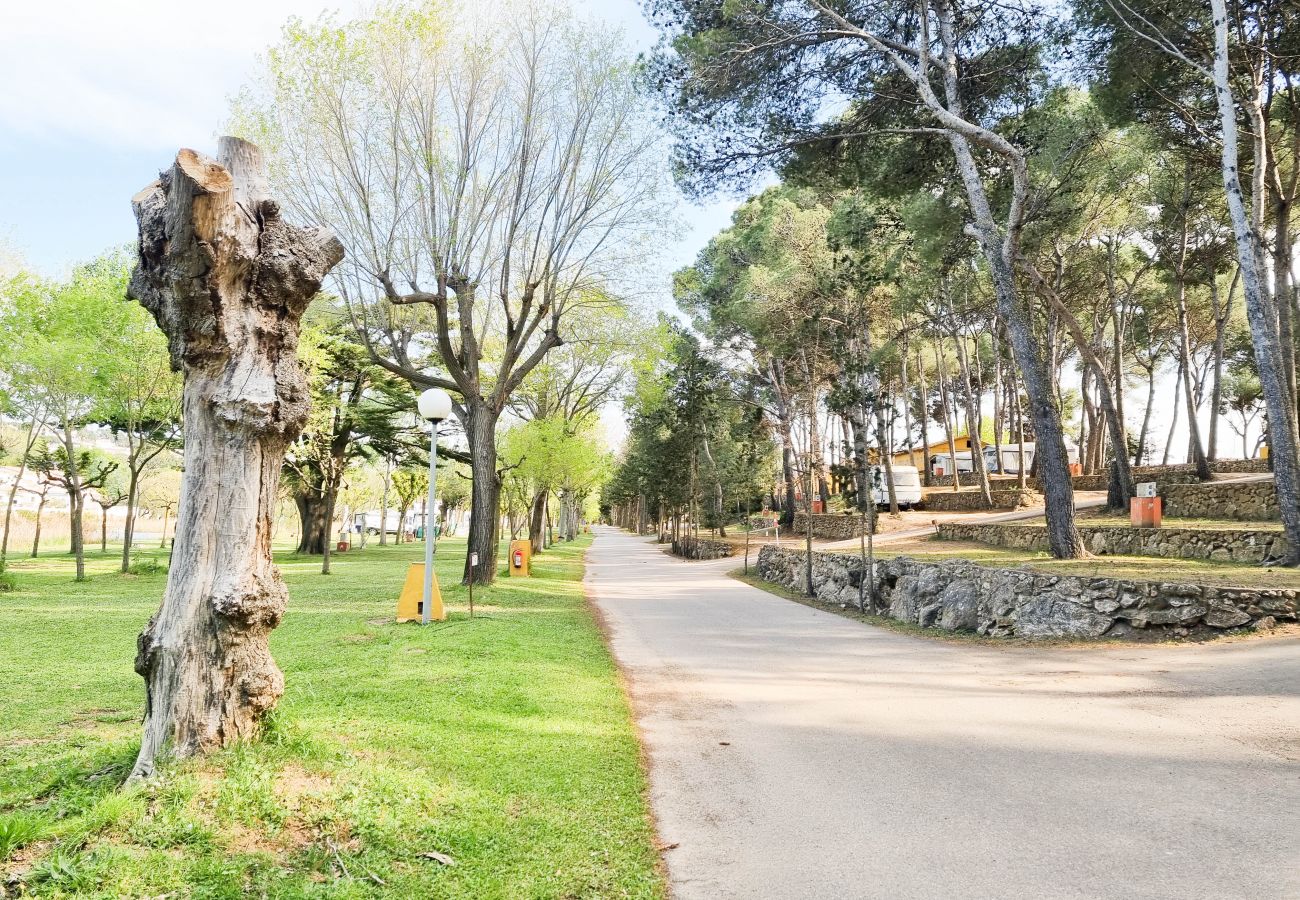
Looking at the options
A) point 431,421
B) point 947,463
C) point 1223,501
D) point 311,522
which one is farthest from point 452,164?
point 947,463

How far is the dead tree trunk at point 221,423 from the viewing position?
372 cm

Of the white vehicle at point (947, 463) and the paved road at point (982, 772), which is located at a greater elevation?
the white vehicle at point (947, 463)

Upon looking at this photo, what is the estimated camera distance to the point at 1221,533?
12.6 m

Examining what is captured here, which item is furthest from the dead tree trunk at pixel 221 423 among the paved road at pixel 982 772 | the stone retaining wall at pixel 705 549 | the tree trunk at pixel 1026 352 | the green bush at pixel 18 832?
the stone retaining wall at pixel 705 549

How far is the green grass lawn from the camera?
115 inches

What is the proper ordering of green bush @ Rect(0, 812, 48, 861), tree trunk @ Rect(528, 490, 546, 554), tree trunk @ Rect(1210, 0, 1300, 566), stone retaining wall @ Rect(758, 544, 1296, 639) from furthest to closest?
tree trunk @ Rect(528, 490, 546, 554) < tree trunk @ Rect(1210, 0, 1300, 566) < stone retaining wall @ Rect(758, 544, 1296, 639) < green bush @ Rect(0, 812, 48, 861)

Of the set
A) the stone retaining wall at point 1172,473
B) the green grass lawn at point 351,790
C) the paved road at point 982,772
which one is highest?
the stone retaining wall at point 1172,473

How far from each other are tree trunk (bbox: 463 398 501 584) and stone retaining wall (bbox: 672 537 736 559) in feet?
50.9

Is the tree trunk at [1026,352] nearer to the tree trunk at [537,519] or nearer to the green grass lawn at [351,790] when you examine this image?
the green grass lawn at [351,790]

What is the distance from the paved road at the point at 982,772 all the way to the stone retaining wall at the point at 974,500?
19.2 m

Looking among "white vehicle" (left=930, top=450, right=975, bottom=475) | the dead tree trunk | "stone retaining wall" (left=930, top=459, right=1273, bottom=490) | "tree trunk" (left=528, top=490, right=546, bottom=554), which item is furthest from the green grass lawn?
"white vehicle" (left=930, top=450, right=975, bottom=475)

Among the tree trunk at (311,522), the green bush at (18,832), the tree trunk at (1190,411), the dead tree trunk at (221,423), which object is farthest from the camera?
the tree trunk at (311,522)

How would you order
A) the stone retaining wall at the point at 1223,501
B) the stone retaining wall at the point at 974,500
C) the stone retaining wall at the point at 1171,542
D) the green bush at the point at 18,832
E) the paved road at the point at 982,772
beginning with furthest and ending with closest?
the stone retaining wall at the point at 974,500 < the stone retaining wall at the point at 1223,501 < the stone retaining wall at the point at 1171,542 < the paved road at the point at 982,772 < the green bush at the point at 18,832

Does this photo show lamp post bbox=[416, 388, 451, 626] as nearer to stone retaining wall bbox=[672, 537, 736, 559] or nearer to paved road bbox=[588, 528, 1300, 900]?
paved road bbox=[588, 528, 1300, 900]
